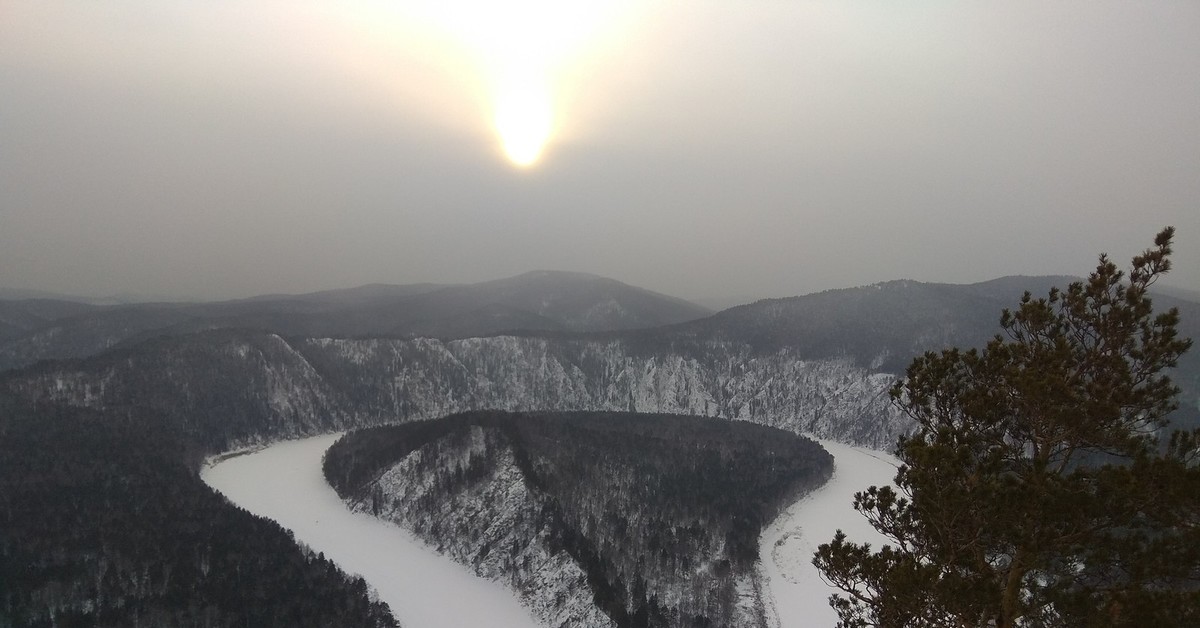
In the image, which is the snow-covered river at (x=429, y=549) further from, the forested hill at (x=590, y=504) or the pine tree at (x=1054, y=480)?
the pine tree at (x=1054, y=480)

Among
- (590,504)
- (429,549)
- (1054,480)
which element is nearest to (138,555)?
(429,549)

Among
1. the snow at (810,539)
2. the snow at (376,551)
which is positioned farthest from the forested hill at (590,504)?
the snow at (376,551)

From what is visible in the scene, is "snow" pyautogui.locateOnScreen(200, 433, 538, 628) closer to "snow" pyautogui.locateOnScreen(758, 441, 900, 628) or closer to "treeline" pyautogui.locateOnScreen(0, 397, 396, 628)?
"treeline" pyautogui.locateOnScreen(0, 397, 396, 628)

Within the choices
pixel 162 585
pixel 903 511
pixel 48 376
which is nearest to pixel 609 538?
pixel 162 585

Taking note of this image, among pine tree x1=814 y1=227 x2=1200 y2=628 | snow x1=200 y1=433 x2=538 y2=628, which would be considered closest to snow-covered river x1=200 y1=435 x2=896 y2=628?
snow x1=200 y1=433 x2=538 y2=628

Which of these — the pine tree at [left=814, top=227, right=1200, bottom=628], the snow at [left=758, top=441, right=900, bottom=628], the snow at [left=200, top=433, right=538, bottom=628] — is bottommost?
the snow at [left=200, top=433, right=538, bottom=628]

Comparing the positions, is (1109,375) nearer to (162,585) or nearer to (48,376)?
(162,585)
